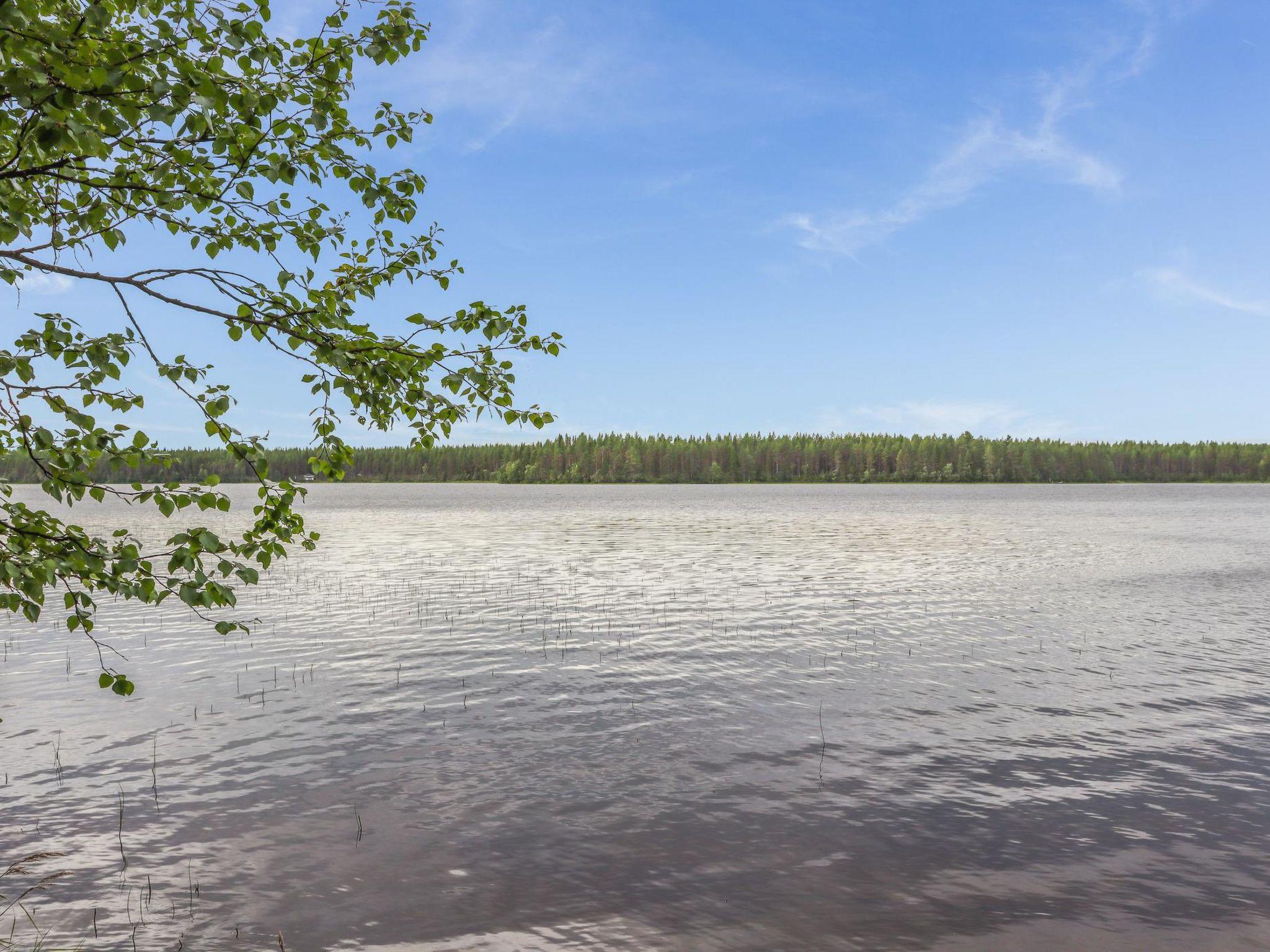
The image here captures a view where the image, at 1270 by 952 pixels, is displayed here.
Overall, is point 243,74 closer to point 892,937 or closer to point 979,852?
point 892,937

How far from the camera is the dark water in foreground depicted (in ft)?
36.3

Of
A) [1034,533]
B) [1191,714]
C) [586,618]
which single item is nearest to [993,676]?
[1191,714]

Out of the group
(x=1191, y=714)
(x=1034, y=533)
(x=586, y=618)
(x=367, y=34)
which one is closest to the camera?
(x=367, y=34)

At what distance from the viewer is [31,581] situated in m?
7.45

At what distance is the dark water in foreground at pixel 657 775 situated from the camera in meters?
11.1

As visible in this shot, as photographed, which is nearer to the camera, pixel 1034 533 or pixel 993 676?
pixel 993 676

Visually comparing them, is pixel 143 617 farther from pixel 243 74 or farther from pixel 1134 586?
pixel 1134 586

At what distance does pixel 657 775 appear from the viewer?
15.9m

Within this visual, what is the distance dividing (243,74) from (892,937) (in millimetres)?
11585

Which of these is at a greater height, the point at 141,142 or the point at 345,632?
the point at 141,142

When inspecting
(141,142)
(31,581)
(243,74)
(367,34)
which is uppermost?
(367,34)

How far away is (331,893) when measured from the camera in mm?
11562

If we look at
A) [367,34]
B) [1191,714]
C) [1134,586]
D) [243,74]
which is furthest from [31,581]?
[1134,586]

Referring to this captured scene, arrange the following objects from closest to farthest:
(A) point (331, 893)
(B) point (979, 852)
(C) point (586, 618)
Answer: (A) point (331, 893) → (B) point (979, 852) → (C) point (586, 618)
